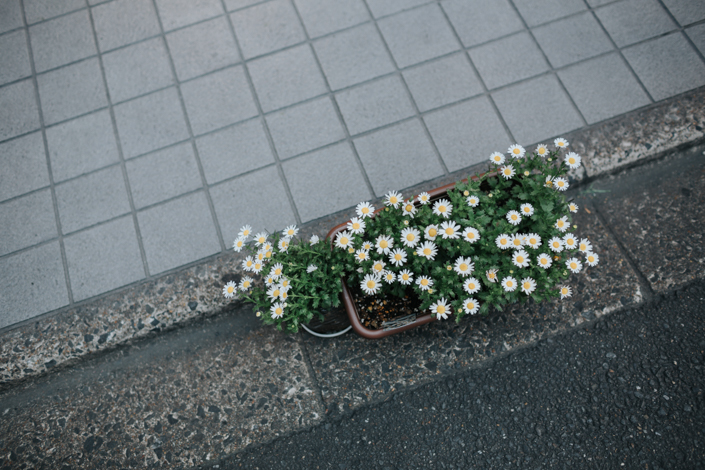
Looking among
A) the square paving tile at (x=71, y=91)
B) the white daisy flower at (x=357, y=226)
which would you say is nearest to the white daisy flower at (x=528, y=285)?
the white daisy flower at (x=357, y=226)

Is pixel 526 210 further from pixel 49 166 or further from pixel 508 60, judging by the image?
pixel 49 166

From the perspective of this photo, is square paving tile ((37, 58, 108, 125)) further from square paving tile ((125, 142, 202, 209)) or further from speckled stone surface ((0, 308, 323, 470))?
speckled stone surface ((0, 308, 323, 470))

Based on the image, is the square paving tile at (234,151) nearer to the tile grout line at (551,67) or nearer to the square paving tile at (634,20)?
the tile grout line at (551,67)

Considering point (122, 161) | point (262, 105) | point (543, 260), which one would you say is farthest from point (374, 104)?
point (122, 161)

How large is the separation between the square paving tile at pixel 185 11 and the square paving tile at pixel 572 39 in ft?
6.51

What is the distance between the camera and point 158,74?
263cm

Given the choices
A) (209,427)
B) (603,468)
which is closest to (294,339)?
(209,427)

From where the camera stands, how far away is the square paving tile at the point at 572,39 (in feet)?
8.22

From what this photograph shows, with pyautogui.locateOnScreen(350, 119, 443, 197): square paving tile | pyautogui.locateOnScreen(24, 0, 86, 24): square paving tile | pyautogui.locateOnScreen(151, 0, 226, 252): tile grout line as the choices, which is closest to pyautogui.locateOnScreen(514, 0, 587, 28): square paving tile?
pyautogui.locateOnScreen(350, 119, 443, 197): square paving tile

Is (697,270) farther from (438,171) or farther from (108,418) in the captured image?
(108,418)

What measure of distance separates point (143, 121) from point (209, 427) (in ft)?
5.65

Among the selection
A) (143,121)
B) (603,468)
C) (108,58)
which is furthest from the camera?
(108,58)

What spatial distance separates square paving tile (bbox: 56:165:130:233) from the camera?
7.75 feet

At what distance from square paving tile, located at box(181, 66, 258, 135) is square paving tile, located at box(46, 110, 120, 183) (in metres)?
0.48
